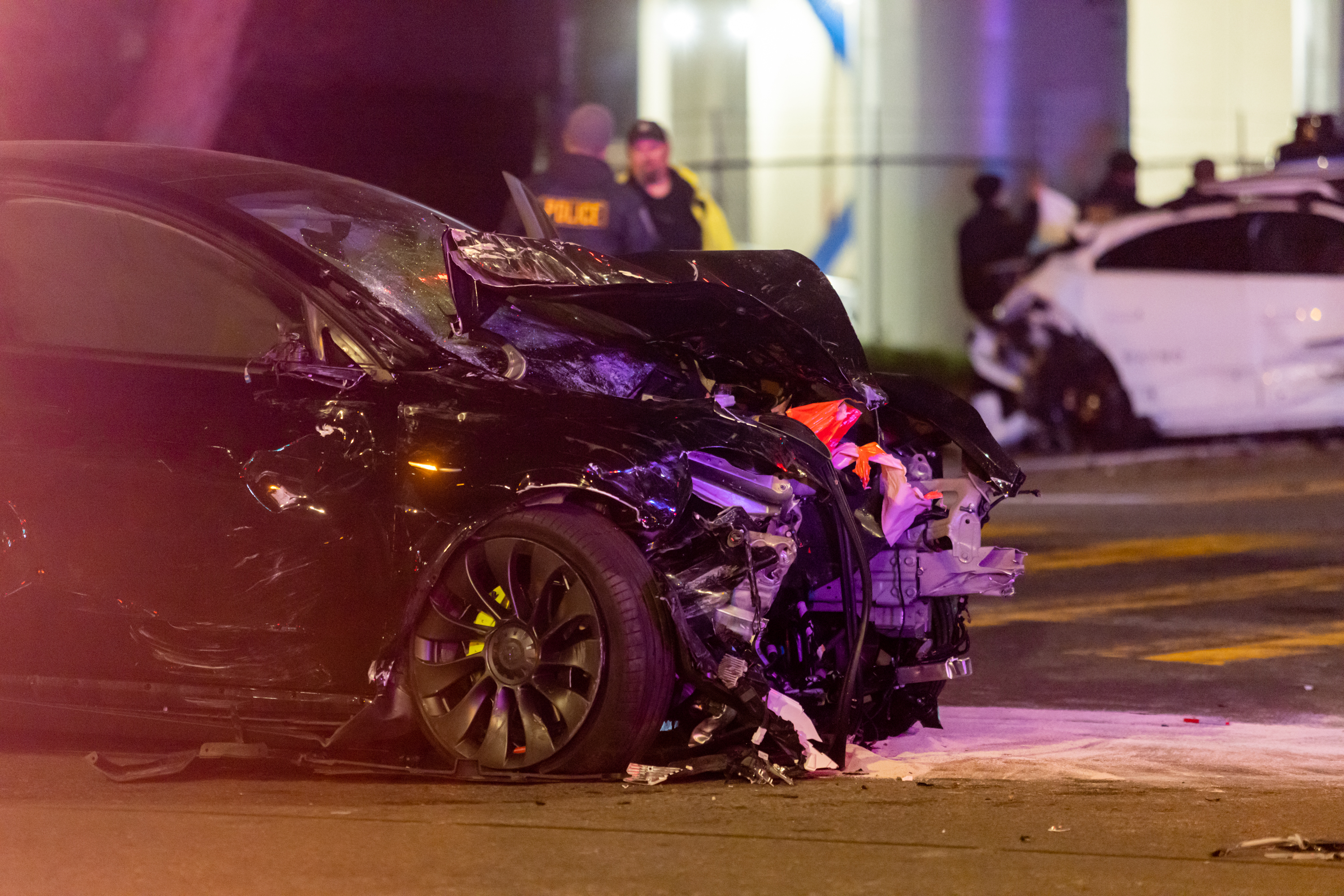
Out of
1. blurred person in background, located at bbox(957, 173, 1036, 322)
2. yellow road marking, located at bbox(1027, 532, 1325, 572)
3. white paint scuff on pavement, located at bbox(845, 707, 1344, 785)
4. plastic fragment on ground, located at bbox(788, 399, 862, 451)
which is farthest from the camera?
blurred person in background, located at bbox(957, 173, 1036, 322)

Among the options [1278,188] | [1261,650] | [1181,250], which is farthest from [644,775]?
[1278,188]

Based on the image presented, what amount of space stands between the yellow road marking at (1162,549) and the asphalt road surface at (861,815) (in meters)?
2.79

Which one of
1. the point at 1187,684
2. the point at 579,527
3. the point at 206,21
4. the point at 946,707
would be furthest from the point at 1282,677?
the point at 206,21

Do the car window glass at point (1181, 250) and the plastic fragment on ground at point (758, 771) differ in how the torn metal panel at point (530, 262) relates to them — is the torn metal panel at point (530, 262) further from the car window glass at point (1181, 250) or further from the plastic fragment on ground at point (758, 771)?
the car window glass at point (1181, 250)

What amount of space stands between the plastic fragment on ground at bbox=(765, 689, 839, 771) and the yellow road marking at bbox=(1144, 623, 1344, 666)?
2.55 metres

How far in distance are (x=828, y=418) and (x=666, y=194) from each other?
19.0ft

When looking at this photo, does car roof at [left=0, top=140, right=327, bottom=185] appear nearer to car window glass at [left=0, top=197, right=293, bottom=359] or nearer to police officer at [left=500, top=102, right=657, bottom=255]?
car window glass at [left=0, top=197, right=293, bottom=359]

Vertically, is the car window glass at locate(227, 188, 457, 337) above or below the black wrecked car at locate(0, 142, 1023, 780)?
above

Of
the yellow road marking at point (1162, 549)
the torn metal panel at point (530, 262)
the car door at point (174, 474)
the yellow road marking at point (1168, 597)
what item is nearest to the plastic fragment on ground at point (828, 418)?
the torn metal panel at point (530, 262)

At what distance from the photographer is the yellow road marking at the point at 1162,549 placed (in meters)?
9.72

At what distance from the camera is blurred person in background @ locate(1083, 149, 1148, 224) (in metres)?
14.8

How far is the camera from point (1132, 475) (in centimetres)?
1457

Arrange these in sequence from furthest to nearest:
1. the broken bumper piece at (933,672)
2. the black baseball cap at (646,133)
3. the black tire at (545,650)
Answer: the black baseball cap at (646,133) < the broken bumper piece at (933,672) < the black tire at (545,650)

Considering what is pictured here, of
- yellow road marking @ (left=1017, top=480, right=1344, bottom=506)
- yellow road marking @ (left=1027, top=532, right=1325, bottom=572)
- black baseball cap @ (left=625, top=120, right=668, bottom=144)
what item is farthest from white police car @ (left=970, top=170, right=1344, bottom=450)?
black baseball cap @ (left=625, top=120, right=668, bottom=144)
